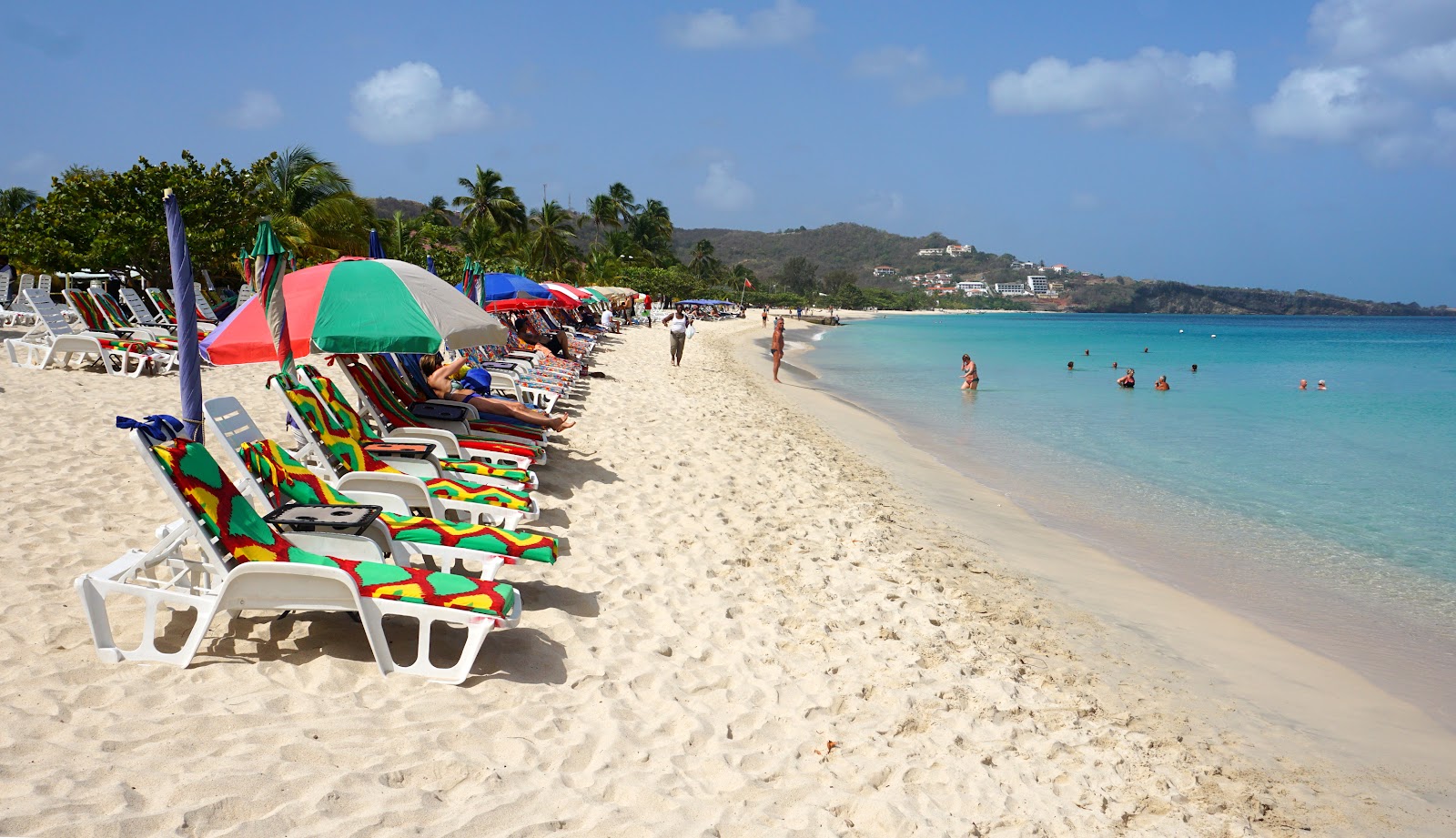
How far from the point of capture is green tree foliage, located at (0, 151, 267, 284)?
17.7 metres

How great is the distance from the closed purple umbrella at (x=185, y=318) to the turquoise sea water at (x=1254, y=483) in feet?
22.6

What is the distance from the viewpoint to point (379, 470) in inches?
225

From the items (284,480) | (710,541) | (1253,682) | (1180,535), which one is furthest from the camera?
(1180,535)

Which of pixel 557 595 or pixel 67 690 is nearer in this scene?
pixel 67 690

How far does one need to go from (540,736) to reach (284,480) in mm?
2157

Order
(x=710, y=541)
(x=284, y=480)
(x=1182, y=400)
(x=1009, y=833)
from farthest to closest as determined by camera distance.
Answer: (x=1182, y=400) < (x=710, y=541) < (x=284, y=480) < (x=1009, y=833)

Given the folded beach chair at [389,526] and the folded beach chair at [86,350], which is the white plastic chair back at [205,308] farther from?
the folded beach chair at [389,526]

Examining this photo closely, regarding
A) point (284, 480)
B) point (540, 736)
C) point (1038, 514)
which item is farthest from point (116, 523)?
point (1038, 514)

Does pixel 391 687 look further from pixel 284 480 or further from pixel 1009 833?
pixel 1009 833

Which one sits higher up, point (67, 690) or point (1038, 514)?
point (67, 690)

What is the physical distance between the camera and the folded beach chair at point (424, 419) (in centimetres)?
715

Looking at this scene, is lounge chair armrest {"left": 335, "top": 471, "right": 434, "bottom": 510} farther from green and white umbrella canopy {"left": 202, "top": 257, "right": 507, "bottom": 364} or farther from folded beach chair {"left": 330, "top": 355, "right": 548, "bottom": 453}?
folded beach chair {"left": 330, "top": 355, "right": 548, "bottom": 453}

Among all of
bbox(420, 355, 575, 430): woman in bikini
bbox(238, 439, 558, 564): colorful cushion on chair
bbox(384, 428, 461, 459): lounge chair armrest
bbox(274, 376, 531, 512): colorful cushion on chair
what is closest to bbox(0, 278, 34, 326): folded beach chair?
bbox(420, 355, 575, 430): woman in bikini

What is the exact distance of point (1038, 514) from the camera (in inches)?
373
